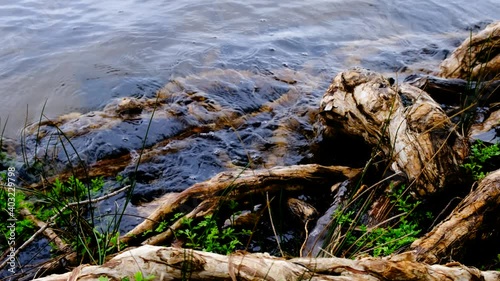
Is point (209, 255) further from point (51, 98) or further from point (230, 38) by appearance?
point (230, 38)

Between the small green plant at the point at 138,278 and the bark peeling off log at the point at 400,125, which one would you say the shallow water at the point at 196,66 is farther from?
the small green plant at the point at 138,278

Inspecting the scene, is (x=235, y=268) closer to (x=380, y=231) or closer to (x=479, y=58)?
(x=380, y=231)

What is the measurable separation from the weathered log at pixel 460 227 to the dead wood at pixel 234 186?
1.09 meters

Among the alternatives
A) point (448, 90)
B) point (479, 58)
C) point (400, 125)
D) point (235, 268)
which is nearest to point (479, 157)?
point (400, 125)

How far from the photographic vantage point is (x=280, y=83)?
643 centimetres

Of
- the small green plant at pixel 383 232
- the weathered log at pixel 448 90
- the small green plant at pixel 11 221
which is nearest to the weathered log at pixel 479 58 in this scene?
the weathered log at pixel 448 90

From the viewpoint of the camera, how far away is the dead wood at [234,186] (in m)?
3.21

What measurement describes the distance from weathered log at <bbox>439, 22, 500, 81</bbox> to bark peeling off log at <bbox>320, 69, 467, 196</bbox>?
68.3 inches

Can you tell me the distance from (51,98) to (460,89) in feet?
17.3

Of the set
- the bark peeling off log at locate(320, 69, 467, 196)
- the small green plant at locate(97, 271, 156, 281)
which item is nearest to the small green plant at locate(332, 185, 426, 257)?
the bark peeling off log at locate(320, 69, 467, 196)

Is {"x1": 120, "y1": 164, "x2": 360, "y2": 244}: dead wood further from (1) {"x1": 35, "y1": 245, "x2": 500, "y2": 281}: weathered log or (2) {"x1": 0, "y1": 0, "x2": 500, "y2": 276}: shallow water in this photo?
(1) {"x1": 35, "y1": 245, "x2": 500, "y2": 281}: weathered log

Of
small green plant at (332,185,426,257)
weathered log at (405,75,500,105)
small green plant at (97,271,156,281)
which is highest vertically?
small green plant at (97,271,156,281)

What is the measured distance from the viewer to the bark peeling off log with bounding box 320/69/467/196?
3.27m

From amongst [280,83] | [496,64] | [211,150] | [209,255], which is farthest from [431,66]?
[209,255]
